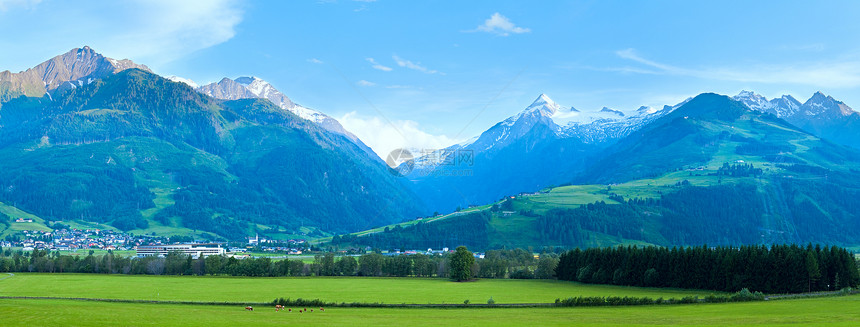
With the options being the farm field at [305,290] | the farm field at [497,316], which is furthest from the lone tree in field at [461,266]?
the farm field at [497,316]

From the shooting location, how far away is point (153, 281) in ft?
469

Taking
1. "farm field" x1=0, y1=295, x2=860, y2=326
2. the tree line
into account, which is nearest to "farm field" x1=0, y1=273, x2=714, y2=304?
the tree line

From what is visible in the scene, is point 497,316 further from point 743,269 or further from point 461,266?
point 461,266

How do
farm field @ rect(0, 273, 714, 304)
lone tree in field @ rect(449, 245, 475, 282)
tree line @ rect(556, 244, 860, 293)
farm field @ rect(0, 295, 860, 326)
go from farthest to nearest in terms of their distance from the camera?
1. lone tree in field @ rect(449, 245, 475, 282)
2. farm field @ rect(0, 273, 714, 304)
3. tree line @ rect(556, 244, 860, 293)
4. farm field @ rect(0, 295, 860, 326)

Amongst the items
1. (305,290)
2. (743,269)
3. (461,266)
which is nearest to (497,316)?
(743,269)

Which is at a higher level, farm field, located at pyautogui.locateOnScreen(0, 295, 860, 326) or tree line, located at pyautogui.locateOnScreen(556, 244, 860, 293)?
tree line, located at pyautogui.locateOnScreen(556, 244, 860, 293)

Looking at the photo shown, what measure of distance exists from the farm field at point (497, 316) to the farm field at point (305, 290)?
16.5 metres

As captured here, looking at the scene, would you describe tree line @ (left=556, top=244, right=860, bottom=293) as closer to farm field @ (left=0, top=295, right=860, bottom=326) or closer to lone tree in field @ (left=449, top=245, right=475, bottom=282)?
farm field @ (left=0, top=295, right=860, bottom=326)

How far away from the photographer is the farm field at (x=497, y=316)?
206ft

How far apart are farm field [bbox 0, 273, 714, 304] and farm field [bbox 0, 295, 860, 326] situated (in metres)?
16.5

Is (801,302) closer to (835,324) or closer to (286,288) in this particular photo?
(835,324)

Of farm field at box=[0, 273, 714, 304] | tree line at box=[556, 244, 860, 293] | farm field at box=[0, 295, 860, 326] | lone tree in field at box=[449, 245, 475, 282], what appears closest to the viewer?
farm field at box=[0, 295, 860, 326]

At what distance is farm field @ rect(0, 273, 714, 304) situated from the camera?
10262 cm

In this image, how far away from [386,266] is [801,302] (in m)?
105
